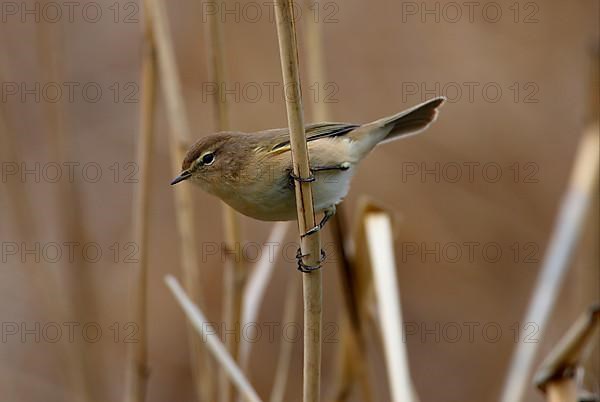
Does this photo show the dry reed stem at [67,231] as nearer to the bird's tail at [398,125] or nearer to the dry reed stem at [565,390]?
the bird's tail at [398,125]

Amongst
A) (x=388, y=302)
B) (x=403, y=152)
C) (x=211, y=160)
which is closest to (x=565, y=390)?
(x=388, y=302)

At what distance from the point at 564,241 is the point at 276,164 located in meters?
1.42

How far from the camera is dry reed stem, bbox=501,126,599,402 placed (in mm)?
3000

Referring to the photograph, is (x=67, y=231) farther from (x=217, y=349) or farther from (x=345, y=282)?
(x=345, y=282)

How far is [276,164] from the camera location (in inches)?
100

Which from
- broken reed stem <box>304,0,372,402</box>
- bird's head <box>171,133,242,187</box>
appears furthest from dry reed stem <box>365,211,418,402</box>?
bird's head <box>171,133,242,187</box>

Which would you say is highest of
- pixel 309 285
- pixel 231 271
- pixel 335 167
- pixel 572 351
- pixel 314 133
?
pixel 314 133

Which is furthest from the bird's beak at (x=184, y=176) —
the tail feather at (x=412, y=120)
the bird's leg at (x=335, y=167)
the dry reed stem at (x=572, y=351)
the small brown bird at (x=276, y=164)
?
the dry reed stem at (x=572, y=351)

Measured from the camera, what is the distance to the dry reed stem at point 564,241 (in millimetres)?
3000

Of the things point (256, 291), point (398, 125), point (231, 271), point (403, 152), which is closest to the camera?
point (231, 271)

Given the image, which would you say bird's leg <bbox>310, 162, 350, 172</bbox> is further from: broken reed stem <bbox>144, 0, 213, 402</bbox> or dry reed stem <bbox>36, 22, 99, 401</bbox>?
dry reed stem <bbox>36, 22, 99, 401</bbox>

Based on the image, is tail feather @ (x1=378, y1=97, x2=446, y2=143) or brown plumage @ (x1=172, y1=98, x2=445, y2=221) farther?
tail feather @ (x1=378, y1=97, x2=446, y2=143)

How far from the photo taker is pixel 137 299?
281cm

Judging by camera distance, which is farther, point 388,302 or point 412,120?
point 412,120
